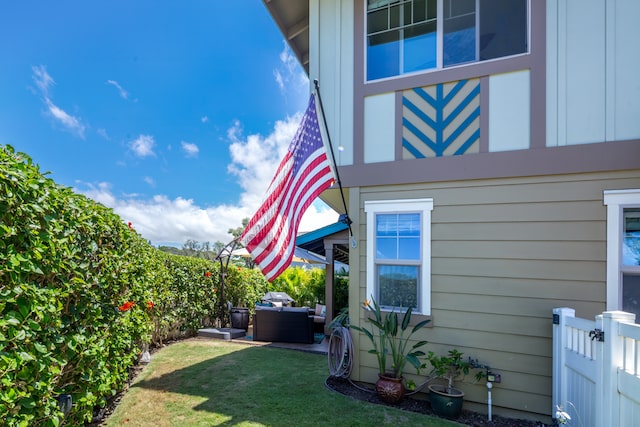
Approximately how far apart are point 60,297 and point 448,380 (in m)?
4.44

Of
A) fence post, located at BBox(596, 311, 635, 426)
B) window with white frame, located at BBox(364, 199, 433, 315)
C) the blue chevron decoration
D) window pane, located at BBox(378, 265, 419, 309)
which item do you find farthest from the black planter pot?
the blue chevron decoration

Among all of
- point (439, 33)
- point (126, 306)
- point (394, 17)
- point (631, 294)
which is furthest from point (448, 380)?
point (394, 17)

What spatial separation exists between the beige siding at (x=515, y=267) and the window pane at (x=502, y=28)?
5.81 ft

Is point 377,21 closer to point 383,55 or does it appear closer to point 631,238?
point 383,55

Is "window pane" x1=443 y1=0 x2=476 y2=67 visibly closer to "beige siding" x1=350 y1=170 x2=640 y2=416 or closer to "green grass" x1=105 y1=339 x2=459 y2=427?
"beige siding" x1=350 y1=170 x2=640 y2=416

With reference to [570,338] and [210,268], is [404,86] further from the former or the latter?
[210,268]

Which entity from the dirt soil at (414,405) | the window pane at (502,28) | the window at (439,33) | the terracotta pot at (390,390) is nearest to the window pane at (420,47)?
the window at (439,33)

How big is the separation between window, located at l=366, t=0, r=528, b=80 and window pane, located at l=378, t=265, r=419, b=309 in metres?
2.92

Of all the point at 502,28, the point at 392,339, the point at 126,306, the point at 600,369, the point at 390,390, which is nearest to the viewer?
the point at 600,369

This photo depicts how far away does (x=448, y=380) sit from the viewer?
4.55 m

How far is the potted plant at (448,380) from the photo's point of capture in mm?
4238

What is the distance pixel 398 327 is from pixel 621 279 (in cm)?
265

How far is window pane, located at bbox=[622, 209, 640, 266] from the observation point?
12.9 feet

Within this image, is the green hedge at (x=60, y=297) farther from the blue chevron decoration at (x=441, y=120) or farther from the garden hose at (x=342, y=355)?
the blue chevron decoration at (x=441, y=120)
